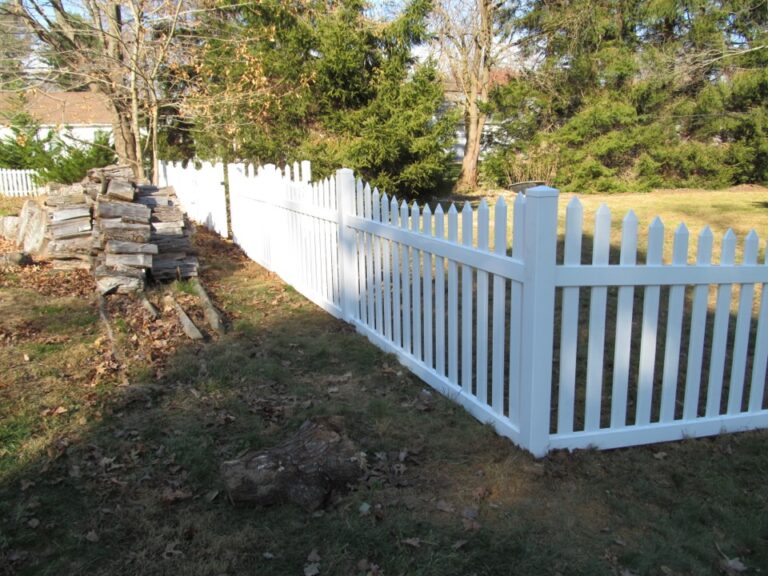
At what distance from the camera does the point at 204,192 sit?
12.8 meters

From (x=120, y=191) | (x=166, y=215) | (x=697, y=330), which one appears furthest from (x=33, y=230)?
(x=697, y=330)

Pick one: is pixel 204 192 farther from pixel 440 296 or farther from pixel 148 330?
pixel 440 296

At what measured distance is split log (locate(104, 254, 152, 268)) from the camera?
727cm

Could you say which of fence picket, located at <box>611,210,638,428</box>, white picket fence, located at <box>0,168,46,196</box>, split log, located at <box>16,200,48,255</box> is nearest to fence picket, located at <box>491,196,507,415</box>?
fence picket, located at <box>611,210,638,428</box>

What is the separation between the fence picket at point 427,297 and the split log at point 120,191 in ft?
15.3

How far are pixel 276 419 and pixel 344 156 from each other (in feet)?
35.3

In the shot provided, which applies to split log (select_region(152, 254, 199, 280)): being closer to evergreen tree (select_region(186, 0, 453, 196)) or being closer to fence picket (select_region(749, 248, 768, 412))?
fence picket (select_region(749, 248, 768, 412))

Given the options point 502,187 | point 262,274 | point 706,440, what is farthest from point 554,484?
point 502,187

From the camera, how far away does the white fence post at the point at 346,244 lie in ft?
19.3

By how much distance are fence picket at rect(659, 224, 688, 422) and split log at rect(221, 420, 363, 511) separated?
1.83 meters

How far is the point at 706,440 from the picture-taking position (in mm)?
3785

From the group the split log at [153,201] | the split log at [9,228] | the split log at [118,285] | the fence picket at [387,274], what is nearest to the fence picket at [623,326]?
the fence picket at [387,274]

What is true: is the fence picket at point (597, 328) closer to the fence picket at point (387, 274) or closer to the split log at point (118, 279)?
the fence picket at point (387, 274)

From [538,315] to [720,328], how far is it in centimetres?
116
